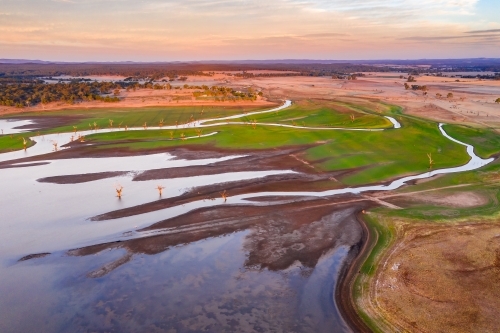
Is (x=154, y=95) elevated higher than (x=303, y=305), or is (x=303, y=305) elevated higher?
(x=154, y=95)

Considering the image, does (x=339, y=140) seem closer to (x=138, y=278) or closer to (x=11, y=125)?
(x=138, y=278)

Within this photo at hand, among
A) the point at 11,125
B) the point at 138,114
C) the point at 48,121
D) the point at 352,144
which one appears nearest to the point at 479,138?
the point at 352,144

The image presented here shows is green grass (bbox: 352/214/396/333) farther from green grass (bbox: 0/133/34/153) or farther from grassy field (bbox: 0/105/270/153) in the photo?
grassy field (bbox: 0/105/270/153)

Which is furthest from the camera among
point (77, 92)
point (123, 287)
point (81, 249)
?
point (77, 92)

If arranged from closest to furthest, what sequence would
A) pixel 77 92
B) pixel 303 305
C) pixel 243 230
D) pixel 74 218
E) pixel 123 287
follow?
pixel 303 305 → pixel 123 287 → pixel 243 230 → pixel 74 218 → pixel 77 92

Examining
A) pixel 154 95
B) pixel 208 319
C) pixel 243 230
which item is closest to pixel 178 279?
pixel 208 319

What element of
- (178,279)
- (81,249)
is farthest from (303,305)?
(81,249)

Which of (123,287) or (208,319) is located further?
(123,287)

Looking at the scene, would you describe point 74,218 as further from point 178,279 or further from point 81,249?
point 178,279
